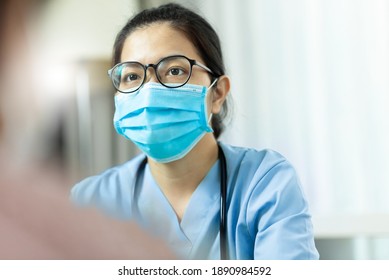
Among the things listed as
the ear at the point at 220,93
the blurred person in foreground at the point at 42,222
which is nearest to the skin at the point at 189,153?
the ear at the point at 220,93

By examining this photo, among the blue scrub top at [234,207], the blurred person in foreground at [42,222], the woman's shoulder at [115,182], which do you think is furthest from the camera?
the woman's shoulder at [115,182]

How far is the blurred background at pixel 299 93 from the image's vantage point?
0.93m

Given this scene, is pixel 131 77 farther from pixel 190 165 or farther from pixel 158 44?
pixel 190 165

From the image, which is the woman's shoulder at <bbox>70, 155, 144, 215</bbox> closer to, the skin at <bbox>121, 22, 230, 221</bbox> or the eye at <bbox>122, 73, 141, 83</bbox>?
the skin at <bbox>121, 22, 230, 221</bbox>

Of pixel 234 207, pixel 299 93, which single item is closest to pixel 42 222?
pixel 234 207

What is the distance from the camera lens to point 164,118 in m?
0.81

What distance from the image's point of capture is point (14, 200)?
0.83 ft

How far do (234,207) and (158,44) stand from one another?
0.32m

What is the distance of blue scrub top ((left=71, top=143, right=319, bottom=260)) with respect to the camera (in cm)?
74

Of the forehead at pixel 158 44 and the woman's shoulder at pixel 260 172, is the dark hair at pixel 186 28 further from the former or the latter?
the woman's shoulder at pixel 260 172
